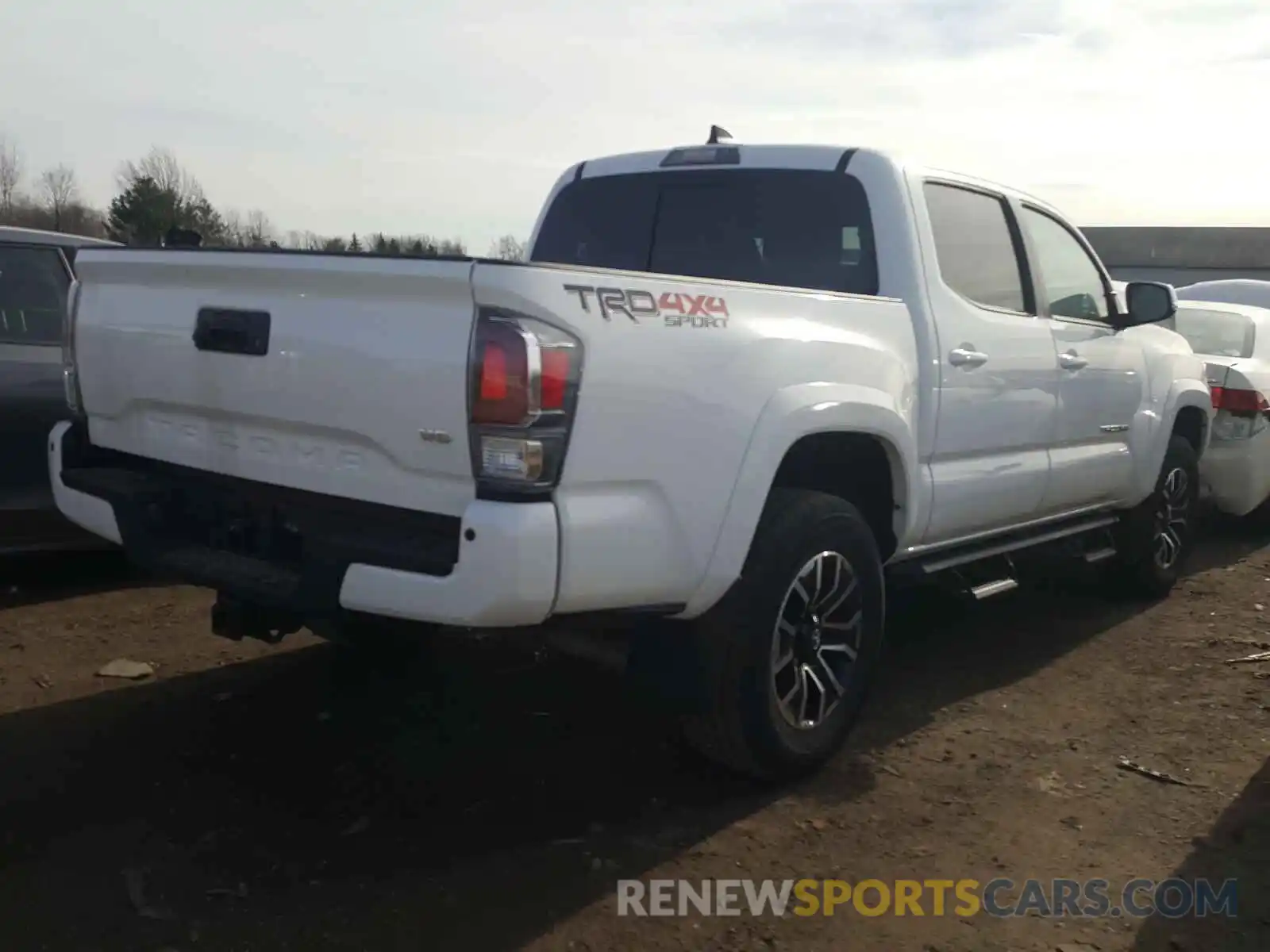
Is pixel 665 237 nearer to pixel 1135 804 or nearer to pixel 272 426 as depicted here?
pixel 272 426

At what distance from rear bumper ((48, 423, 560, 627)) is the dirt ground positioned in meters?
0.68

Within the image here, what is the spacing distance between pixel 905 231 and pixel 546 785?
7.44ft

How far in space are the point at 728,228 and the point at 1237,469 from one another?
456cm

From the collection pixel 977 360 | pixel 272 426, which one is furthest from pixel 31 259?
pixel 977 360

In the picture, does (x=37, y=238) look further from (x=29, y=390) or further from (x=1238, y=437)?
(x=1238, y=437)

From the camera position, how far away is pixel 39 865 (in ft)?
10.2

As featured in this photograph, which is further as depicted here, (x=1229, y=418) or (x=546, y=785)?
(x=1229, y=418)

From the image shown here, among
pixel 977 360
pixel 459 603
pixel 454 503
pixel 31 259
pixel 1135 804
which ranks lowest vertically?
pixel 1135 804

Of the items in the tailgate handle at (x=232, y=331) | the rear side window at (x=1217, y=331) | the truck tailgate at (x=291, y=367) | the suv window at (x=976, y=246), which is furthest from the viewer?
the rear side window at (x=1217, y=331)

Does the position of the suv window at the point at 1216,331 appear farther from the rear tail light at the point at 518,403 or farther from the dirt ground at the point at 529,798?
the rear tail light at the point at 518,403

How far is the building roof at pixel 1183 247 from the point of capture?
118 ft

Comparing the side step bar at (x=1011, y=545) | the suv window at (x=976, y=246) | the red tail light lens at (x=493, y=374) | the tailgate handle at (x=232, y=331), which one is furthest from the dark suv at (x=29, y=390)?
the side step bar at (x=1011, y=545)

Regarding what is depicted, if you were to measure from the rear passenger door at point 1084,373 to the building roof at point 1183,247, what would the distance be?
32.4 metres

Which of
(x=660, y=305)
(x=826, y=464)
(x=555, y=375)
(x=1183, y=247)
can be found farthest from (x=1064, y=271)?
(x=1183, y=247)
